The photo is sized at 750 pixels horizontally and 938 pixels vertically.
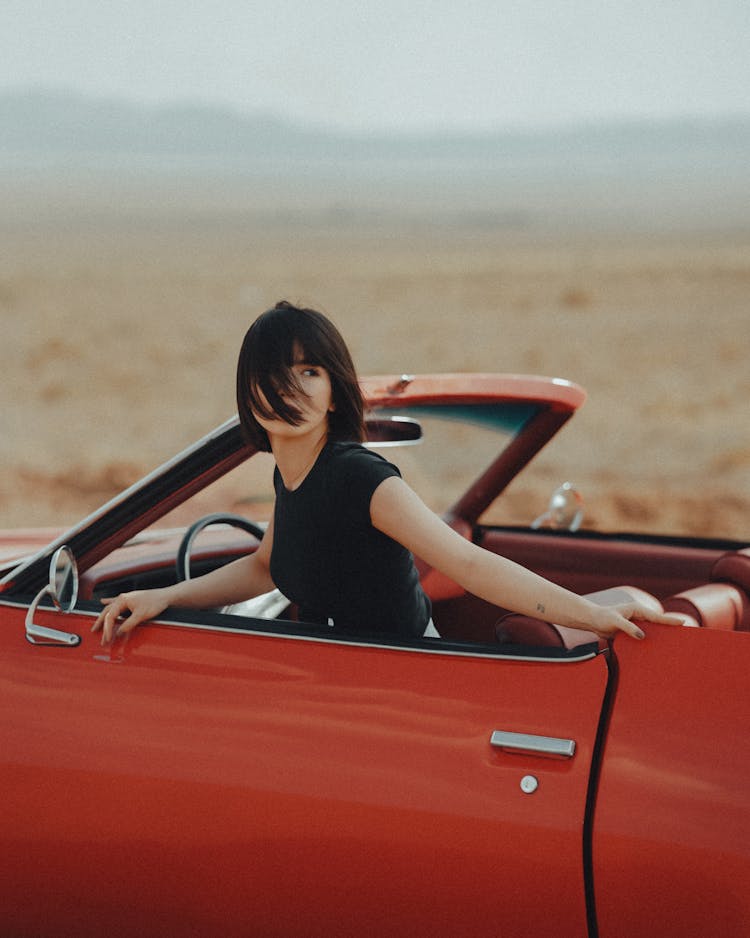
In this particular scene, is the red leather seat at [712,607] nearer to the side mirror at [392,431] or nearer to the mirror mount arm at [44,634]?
the side mirror at [392,431]

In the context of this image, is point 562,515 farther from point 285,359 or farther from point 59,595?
point 59,595

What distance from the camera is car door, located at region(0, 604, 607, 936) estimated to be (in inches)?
78.2

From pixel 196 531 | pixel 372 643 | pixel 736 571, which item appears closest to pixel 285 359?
pixel 372 643

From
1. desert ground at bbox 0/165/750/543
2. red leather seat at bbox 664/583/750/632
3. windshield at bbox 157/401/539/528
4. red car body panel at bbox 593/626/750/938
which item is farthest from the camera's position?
desert ground at bbox 0/165/750/543

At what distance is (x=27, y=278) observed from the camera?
1330 inches

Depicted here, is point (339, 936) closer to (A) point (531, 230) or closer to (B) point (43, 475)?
(B) point (43, 475)

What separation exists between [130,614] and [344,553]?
46 centimetres

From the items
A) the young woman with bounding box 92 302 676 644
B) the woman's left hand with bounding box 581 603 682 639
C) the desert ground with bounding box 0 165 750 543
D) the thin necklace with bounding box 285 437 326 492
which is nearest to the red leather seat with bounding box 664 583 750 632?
the woman's left hand with bounding box 581 603 682 639

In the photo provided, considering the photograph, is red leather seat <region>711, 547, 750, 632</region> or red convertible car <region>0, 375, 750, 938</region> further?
red leather seat <region>711, 547, 750, 632</region>

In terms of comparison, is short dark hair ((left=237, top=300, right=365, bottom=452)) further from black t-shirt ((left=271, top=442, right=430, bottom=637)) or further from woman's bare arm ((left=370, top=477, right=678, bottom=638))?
woman's bare arm ((left=370, top=477, right=678, bottom=638))

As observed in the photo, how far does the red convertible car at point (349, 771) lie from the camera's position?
1917 millimetres

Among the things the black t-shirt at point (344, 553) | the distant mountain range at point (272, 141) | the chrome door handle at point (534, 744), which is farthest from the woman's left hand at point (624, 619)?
the distant mountain range at point (272, 141)

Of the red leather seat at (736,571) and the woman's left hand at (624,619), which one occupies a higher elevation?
the red leather seat at (736,571)

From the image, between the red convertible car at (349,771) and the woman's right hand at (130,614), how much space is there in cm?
3
